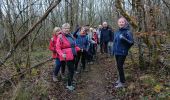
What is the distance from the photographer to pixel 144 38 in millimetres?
10773

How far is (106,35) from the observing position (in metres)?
16.8

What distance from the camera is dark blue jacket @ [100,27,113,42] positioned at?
16750mm

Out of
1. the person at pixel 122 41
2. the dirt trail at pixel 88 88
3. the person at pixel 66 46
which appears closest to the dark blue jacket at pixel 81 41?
the dirt trail at pixel 88 88

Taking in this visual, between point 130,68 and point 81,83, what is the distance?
194 cm

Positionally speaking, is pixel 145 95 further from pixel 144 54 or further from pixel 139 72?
pixel 144 54

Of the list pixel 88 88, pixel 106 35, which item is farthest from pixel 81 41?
pixel 106 35

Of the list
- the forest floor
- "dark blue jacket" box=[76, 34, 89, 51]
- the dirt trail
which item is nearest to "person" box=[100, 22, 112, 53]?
the dirt trail

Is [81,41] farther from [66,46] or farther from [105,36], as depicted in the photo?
[105,36]

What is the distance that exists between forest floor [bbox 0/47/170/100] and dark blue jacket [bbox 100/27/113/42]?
16.1 feet

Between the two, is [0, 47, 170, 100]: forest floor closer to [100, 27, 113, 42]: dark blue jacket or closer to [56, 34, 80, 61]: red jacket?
[56, 34, 80, 61]: red jacket

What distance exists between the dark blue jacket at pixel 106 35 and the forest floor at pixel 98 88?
4.91 metres

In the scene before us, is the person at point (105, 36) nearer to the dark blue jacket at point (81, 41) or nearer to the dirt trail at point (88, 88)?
the dirt trail at point (88, 88)

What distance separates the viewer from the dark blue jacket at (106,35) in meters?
16.8

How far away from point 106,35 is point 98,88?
274 inches
